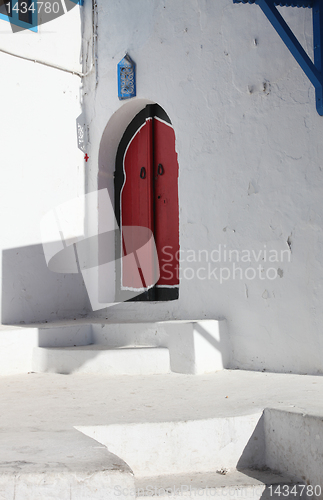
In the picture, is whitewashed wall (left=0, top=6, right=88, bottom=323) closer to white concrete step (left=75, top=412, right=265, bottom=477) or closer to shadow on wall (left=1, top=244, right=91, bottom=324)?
shadow on wall (left=1, top=244, right=91, bottom=324)

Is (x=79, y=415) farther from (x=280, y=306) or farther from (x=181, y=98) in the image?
(x=181, y=98)

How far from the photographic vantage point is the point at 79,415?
241 cm

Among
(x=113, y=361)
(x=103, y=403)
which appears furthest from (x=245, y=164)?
(x=103, y=403)

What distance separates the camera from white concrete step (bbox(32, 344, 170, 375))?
3.58 metres

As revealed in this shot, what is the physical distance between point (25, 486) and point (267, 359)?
2.39m

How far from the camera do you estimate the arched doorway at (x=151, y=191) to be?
4711mm

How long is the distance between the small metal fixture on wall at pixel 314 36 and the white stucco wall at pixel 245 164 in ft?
0.48

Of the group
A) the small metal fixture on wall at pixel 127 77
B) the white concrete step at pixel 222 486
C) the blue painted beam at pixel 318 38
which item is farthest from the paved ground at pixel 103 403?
the small metal fixture on wall at pixel 127 77

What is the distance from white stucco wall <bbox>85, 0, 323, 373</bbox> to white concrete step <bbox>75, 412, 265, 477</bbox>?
1.07m

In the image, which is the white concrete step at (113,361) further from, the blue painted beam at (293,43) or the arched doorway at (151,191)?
the blue painted beam at (293,43)

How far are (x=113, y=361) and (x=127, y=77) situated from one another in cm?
274

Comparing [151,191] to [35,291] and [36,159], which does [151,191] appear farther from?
[35,291]

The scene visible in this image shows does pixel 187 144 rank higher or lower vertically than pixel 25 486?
higher

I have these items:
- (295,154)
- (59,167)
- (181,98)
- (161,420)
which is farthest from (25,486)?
(59,167)
